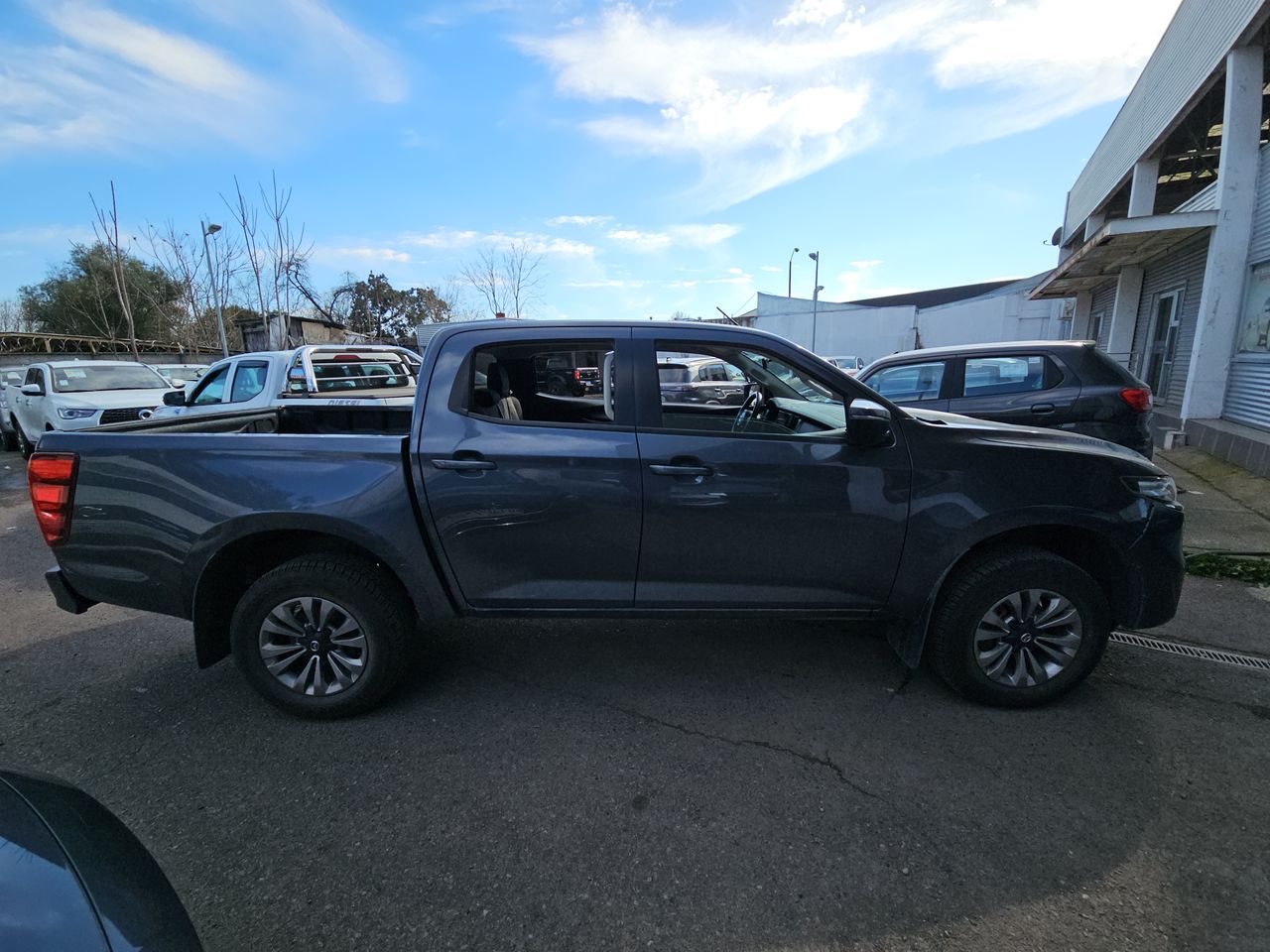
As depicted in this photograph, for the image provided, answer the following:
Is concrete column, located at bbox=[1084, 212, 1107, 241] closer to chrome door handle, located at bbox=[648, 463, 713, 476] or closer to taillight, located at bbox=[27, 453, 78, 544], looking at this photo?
chrome door handle, located at bbox=[648, 463, 713, 476]

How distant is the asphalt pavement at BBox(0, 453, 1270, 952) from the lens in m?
1.96

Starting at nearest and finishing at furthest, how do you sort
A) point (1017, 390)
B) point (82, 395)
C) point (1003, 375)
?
point (1017, 390) → point (1003, 375) → point (82, 395)

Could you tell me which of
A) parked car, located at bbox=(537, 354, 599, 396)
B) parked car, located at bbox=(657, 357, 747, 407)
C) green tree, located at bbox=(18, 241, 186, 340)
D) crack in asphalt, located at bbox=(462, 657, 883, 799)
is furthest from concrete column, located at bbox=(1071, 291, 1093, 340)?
green tree, located at bbox=(18, 241, 186, 340)

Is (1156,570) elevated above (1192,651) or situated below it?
above

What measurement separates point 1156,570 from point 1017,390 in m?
3.70

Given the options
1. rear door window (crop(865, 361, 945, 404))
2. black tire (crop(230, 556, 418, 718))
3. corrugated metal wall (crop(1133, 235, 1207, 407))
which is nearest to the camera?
black tire (crop(230, 556, 418, 718))

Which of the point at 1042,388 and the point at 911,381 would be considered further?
the point at 911,381

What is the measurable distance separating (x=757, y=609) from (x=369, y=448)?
197cm

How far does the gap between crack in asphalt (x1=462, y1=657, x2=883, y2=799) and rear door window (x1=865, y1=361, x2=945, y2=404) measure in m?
4.11

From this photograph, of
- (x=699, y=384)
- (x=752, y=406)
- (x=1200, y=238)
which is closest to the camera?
(x=752, y=406)

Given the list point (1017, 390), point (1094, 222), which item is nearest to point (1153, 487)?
point (1017, 390)

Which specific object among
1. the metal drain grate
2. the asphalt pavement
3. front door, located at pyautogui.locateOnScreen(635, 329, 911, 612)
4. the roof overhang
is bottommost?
the asphalt pavement

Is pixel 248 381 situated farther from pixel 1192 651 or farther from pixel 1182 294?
pixel 1182 294

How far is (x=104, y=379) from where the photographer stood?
36.2 feet
